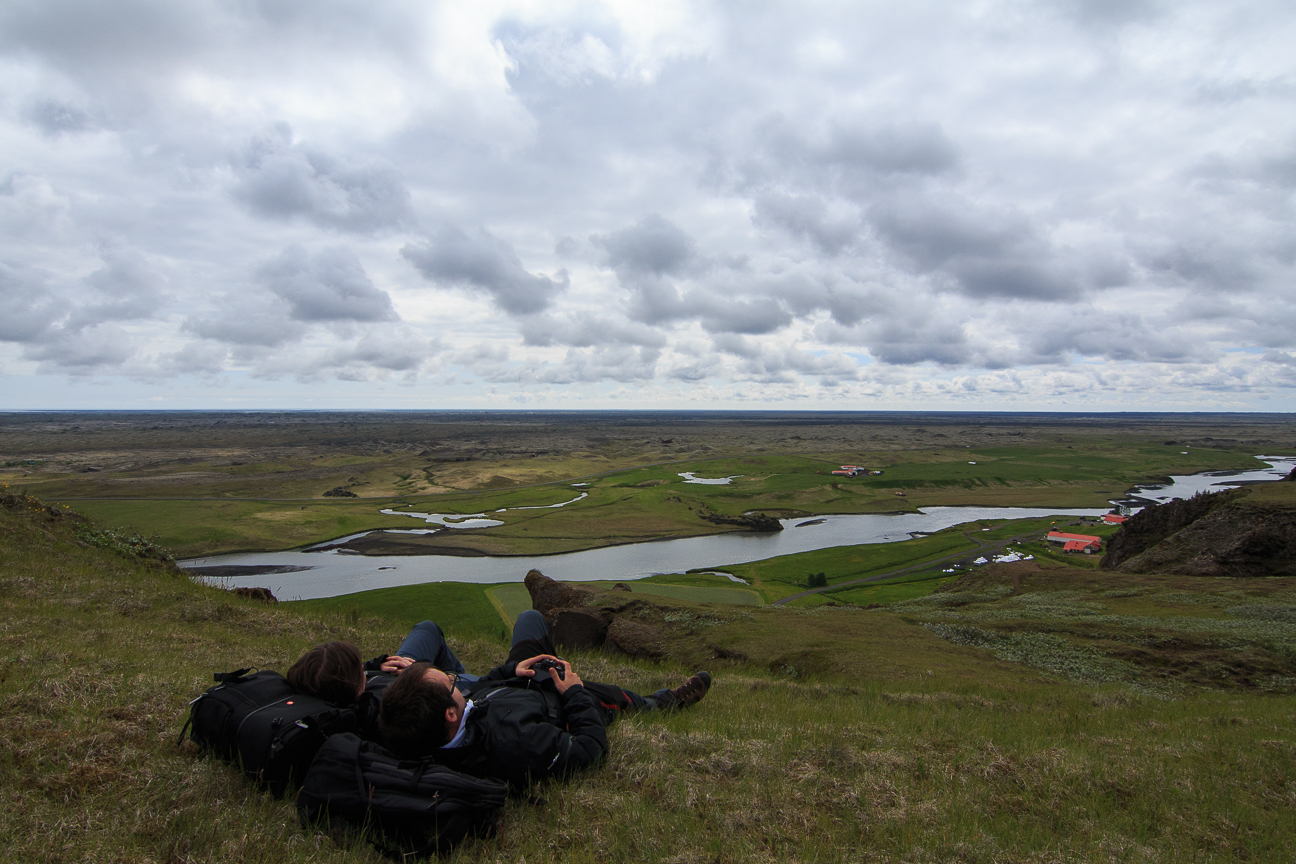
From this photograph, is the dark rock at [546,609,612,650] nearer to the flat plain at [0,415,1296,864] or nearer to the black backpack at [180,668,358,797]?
the flat plain at [0,415,1296,864]

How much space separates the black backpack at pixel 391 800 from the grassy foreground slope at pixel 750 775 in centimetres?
15

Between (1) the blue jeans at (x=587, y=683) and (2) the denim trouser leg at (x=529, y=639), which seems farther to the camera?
(2) the denim trouser leg at (x=529, y=639)

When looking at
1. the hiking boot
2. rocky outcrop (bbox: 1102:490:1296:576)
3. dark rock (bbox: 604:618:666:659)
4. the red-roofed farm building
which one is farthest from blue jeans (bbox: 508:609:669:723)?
the red-roofed farm building

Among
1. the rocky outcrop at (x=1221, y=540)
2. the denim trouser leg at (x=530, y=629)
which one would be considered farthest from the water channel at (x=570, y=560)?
the denim trouser leg at (x=530, y=629)

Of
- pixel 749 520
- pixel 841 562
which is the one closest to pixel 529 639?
pixel 841 562

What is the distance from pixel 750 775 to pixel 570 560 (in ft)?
169

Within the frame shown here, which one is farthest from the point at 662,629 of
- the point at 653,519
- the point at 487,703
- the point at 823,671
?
the point at 653,519

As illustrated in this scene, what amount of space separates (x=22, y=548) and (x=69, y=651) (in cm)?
883

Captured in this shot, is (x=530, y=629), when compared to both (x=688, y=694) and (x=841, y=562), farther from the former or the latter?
(x=841, y=562)

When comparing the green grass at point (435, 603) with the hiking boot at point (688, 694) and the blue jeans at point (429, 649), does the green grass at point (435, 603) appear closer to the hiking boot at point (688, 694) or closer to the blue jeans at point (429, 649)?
the blue jeans at point (429, 649)

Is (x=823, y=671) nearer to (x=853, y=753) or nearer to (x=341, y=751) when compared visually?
(x=853, y=753)

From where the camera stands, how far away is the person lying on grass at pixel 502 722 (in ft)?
14.9

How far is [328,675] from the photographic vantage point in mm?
5133

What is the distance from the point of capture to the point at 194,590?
1275 centimetres
